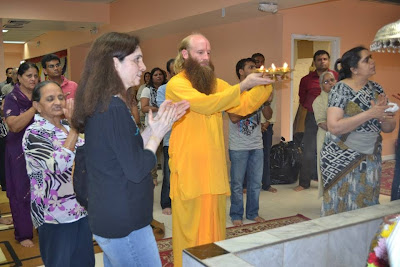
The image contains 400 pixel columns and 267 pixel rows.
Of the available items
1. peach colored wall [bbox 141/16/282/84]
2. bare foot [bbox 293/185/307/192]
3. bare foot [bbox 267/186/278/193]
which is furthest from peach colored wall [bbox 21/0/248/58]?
bare foot [bbox 293/185/307/192]

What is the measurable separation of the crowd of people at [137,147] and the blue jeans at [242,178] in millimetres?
178

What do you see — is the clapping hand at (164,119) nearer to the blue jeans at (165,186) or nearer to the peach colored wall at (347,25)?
the blue jeans at (165,186)

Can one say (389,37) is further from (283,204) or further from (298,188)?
(298,188)

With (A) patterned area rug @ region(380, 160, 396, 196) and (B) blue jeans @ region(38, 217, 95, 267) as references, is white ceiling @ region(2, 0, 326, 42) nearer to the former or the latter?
(A) patterned area rug @ region(380, 160, 396, 196)

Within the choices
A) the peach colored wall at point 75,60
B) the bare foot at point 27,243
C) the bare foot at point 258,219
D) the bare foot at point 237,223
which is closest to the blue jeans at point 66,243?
the bare foot at point 27,243

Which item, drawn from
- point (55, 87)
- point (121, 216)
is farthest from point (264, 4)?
point (121, 216)

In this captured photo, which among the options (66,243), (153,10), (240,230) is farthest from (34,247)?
(153,10)

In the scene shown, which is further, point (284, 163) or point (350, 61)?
point (284, 163)

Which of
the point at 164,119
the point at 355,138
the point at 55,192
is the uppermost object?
the point at 164,119

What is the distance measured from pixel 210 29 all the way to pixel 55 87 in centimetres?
503

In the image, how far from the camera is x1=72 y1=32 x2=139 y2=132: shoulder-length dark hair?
1.55 meters

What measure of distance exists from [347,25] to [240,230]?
469cm

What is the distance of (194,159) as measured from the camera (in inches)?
102

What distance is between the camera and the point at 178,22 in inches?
268
